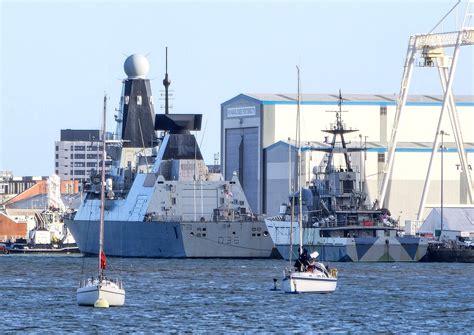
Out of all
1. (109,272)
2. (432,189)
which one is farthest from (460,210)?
(109,272)

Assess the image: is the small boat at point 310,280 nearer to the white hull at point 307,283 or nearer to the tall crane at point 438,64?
the white hull at point 307,283

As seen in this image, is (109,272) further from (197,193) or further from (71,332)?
(71,332)

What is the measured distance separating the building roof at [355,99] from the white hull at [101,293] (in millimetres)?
91273

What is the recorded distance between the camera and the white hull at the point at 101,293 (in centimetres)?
6675

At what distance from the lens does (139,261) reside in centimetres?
11812

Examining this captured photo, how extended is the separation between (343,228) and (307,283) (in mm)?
40846

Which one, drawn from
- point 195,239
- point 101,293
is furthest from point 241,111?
point 101,293

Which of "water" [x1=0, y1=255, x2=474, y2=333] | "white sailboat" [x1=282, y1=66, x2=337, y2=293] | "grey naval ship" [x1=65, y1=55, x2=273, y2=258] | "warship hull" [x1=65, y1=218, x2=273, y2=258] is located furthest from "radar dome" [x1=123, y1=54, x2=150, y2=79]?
"white sailboat" [x1=282, y1=66, x2=337, y2=293]

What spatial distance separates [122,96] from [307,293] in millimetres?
67676

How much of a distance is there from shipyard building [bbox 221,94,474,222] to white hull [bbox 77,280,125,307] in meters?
77.3

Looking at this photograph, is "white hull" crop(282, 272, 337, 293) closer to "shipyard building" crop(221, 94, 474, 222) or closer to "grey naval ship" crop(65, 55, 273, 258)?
"grey naval ship" crop(65, 55, 273, 258)

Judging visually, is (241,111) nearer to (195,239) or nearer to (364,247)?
(195,239)

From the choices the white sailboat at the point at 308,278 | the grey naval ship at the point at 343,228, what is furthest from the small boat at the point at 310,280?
the grey naval ship at the point at 343,228

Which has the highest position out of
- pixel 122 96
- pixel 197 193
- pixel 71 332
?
pixel 122 96
